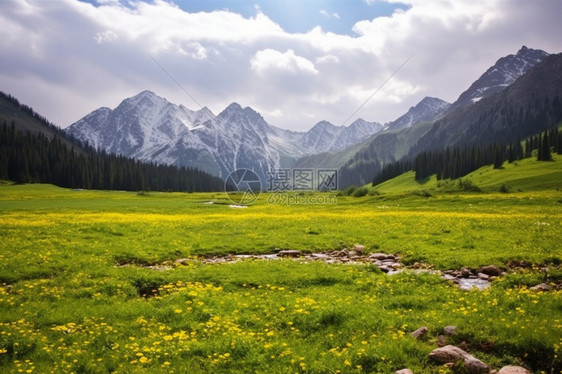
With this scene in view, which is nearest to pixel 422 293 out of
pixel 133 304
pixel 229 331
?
pixel 229 331

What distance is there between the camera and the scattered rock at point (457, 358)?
29.6 feet

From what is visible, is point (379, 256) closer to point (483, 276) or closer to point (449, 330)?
point (483, 276)

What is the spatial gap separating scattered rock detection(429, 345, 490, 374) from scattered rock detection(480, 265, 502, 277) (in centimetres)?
1034

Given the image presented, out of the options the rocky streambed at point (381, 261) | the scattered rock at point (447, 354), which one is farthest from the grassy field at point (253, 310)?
the rocky streambed at point (381, 261)

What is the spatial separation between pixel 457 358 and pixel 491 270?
10974 millimetres

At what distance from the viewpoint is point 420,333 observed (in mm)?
11070

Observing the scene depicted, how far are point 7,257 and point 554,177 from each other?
127m

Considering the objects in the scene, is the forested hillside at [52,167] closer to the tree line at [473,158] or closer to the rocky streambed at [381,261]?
the tree line at [473,158]

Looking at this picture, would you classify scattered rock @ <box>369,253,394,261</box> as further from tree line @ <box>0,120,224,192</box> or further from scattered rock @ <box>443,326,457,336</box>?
tree line @ <box>0,120,224,192</box>

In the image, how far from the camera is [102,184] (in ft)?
610

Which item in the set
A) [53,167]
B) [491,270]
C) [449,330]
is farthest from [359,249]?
[53,167]

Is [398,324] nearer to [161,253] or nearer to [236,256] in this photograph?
[236,256]

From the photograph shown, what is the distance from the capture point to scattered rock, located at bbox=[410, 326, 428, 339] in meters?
11.0

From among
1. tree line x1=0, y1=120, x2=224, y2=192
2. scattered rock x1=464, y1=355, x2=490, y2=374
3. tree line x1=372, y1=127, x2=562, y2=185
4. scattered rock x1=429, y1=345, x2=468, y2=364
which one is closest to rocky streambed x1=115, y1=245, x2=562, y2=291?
scattered rock x1=429, y1=345, x2=468, y2=364
